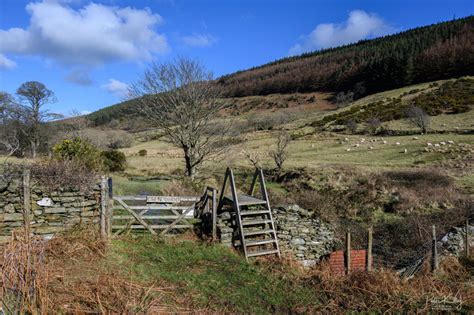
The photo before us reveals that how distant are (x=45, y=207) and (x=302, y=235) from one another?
321 inches

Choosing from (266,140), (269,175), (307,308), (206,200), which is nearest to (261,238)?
(206,200)

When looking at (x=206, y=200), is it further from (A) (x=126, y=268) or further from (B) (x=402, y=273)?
(B) (x=402, y=273)

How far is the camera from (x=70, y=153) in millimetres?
18703

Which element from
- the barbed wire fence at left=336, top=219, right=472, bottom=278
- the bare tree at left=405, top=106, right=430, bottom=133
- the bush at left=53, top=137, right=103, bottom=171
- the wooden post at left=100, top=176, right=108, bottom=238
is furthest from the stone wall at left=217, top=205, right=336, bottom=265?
the bare tree at left=405, top=106, right=430, bottom=133

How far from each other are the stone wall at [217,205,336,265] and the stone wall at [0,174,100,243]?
5981 mm

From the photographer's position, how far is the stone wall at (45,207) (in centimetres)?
873

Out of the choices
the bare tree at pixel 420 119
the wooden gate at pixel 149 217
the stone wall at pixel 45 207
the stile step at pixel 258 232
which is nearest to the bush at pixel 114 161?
the wooden gate at pixel 149 217

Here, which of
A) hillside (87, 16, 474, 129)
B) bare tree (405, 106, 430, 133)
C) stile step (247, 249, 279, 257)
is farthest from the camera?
hillside (87, 16, 474, 129)

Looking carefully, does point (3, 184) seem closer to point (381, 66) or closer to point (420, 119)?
point (420, 119)

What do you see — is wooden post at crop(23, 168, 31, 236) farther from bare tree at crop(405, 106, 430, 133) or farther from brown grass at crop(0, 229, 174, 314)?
bare tree at crop(405, 106, 430, 133)

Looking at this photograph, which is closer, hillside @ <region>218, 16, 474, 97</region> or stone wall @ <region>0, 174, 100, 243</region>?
stone wall @ <region>0, 174, 100, 243</region>

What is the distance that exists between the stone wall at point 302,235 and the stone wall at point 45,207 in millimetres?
5981

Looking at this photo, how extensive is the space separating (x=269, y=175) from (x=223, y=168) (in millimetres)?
3967

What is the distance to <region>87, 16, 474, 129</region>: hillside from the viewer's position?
259ft
